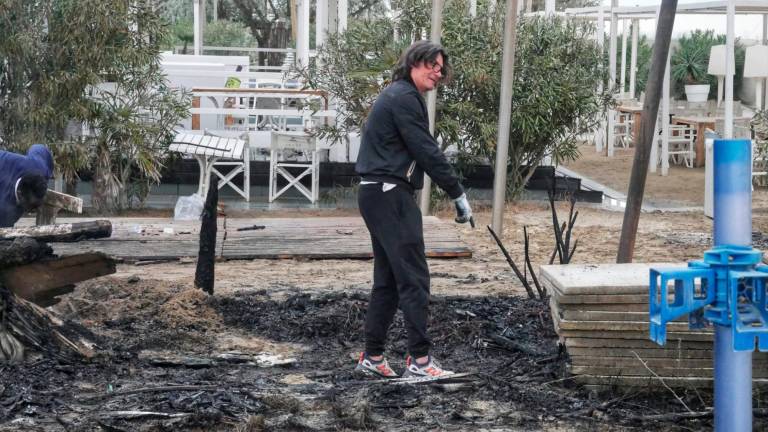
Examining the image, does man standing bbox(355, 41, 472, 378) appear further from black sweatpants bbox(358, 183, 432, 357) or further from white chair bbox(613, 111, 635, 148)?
white chair bbox(613, 111, 635, 148)

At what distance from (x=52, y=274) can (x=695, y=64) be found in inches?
893

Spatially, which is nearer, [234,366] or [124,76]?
[234,366]

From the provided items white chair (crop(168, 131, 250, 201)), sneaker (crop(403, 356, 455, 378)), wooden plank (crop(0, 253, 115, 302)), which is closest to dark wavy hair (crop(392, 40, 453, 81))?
sneaker (crop(403, 356, 455, 378))

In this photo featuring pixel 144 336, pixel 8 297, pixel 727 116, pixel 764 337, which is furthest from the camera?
pixel 727 116

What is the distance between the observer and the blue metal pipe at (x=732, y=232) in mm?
3475

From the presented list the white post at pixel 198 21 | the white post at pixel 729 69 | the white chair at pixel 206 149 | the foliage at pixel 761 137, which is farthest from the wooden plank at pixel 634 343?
the white post at pixel 198 21

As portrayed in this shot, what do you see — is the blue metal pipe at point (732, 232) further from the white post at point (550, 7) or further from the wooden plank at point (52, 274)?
the white post at point (550, 7)

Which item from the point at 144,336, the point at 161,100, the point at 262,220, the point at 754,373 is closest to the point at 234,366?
the point at 144,336

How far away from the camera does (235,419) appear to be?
16.9 ft

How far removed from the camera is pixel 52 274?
6.73 metres

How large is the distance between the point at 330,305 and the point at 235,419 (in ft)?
8.71

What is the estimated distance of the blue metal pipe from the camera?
3.47 meters

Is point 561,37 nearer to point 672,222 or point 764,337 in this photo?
point 672,222

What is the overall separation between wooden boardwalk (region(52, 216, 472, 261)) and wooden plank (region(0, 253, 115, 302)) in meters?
2.60
